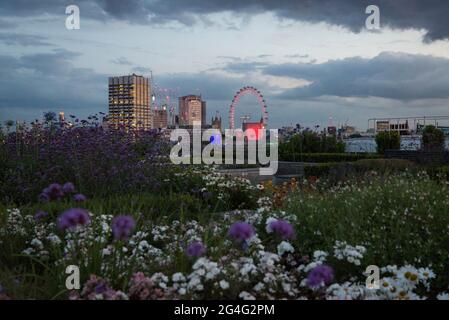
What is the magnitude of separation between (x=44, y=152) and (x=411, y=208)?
19.4ft

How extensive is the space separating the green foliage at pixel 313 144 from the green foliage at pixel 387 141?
1.44 metres

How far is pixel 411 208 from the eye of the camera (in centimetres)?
473

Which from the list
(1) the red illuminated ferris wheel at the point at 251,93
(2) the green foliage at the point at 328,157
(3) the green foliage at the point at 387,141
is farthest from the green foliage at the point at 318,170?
(1) the red illuminated ferris wheel at the point at 251,93

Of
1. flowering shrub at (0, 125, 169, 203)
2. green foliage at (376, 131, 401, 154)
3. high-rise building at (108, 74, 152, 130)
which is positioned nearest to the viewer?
flowering shrub at (0, 125, 169, 203)

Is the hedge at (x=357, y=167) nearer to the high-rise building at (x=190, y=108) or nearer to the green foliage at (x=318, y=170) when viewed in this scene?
the green foliage at (x=318, y=170)

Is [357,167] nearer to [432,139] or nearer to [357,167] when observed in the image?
[357,167]

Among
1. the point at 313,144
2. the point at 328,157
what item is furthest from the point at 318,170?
the point at 313,144

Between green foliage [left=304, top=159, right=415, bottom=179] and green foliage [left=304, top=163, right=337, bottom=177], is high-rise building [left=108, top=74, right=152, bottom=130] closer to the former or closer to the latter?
green foliage [left=304, top=163, right=337, bottom=177]

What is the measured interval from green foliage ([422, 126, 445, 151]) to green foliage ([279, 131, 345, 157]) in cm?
327

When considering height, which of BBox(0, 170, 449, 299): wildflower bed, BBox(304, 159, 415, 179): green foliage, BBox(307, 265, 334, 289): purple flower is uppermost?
BBox(304, 159, 415, 179): green foliage

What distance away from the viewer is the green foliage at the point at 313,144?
66.9 ft

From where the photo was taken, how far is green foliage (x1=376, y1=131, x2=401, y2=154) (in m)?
20.3

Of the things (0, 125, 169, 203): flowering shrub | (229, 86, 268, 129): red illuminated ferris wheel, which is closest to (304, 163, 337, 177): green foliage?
(0, 125, 169, 203): flowering shrub
